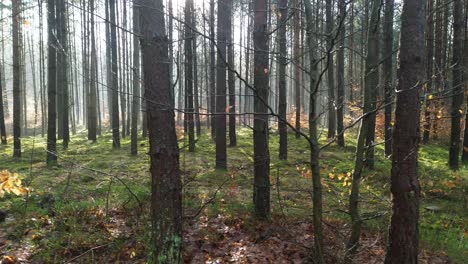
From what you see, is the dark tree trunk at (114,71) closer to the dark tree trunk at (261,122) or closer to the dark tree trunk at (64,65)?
the dark tree trunk at (64,65)

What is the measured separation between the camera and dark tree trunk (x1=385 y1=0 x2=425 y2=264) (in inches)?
152

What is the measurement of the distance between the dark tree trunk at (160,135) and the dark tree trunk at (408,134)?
103 inches

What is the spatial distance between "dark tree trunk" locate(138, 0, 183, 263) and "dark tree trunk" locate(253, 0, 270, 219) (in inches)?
93.0

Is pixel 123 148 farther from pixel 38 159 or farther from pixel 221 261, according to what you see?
pixel 221 261

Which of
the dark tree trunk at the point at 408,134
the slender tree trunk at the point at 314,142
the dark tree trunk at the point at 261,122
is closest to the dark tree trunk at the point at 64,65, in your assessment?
the dark tree trunk at the point at 261,122

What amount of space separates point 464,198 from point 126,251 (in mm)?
→ 8238

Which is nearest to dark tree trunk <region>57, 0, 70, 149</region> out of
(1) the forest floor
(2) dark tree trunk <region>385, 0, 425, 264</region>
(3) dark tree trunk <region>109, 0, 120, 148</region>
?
(3) dark tree trunk <region>109, 0, 120, 148</region>

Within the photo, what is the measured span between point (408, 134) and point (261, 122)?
9.52 feet

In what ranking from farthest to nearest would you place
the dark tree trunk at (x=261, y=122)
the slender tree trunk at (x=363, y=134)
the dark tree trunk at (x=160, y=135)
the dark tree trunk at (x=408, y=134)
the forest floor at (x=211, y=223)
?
the dark tree trunk at (x=261, y=122)
the forest floor at (x=211, y=223)
the slender tree trunk at (x=363, y=134)
the dark tree trunk at (x=160, y=135)
the dark tree trunk at (x=408, y=134)

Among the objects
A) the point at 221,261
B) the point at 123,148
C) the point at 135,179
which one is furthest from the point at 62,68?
the point at 221,261

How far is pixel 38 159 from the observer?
1328 cm

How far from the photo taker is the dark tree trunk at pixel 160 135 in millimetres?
4035

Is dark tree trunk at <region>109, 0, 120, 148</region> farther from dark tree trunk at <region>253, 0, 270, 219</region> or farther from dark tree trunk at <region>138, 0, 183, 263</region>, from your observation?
dark tree trunk at <region>138, 0, 183, 263</region>

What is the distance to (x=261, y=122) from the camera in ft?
21.0
